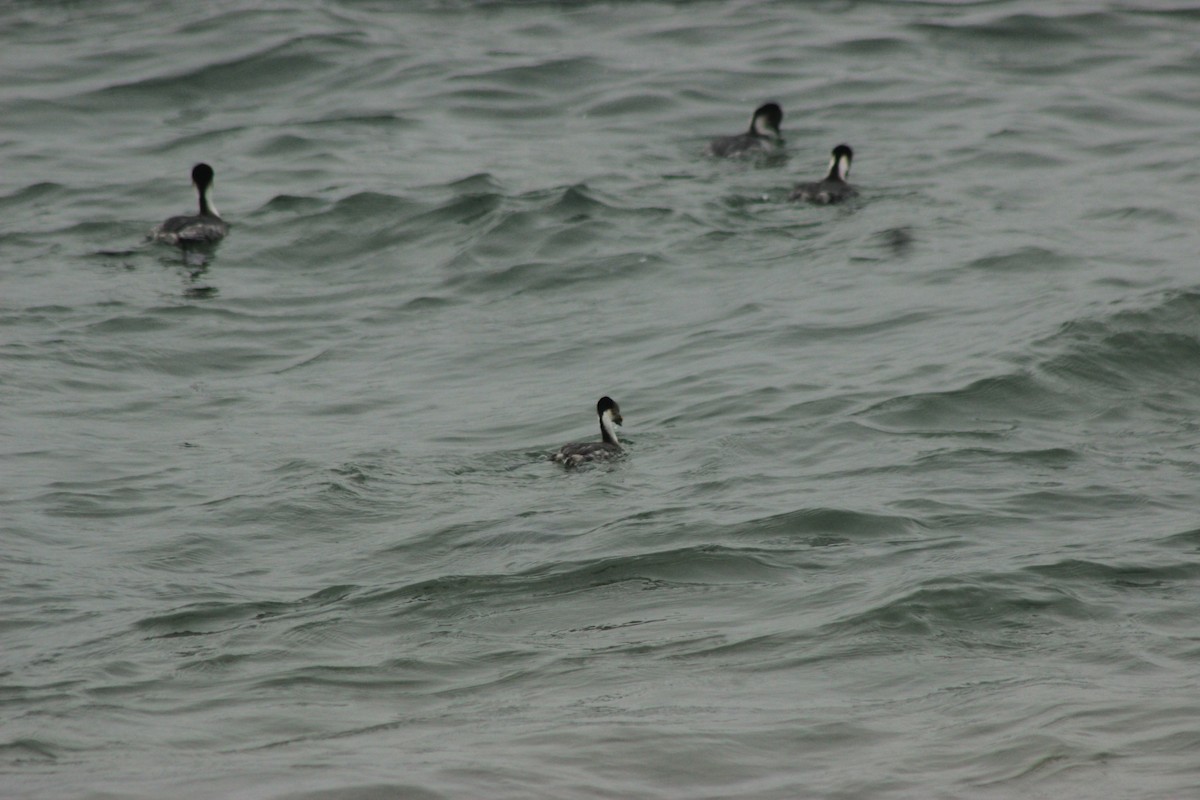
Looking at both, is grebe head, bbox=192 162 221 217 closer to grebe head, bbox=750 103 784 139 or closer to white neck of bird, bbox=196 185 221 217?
white neck of bird, bbox=196 185 221 217

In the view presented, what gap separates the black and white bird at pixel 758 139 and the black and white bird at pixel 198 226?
571cm

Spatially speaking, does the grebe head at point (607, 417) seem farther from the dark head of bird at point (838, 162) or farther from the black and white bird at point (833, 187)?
the dark head of bird at point (838, 162)

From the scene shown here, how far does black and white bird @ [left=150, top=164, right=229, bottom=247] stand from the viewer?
16750 mm

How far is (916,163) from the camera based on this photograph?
18.9m

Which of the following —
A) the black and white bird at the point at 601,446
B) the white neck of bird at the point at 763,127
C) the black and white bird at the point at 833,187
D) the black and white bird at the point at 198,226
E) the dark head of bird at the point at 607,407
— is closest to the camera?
the black and white bird at the point at 601,446

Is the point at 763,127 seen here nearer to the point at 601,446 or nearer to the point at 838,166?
the point at 838,166

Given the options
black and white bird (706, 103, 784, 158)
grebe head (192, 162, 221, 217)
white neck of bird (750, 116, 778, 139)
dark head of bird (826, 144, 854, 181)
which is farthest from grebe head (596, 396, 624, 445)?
white neck of bird (750, 116, 778, 139)

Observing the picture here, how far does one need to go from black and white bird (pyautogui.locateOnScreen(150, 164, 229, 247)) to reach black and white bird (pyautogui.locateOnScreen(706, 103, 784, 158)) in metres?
5.71

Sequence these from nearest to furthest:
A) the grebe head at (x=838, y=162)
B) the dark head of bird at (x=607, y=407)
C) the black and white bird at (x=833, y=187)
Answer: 1. the dark head of bird at (x=607, y=407)
2. the black and white bird at (x=833, y=187)
3. the grebe head at (x=838, y=162)

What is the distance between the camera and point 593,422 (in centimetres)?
1210

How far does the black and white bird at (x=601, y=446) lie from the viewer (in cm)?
1081

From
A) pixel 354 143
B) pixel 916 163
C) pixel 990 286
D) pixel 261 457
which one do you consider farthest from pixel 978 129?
pixel 261 457

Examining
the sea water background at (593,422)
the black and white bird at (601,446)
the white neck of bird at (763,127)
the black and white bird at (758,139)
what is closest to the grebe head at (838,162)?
the sea water background at (593,422)

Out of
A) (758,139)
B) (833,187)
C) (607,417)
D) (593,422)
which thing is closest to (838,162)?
(833,187)
